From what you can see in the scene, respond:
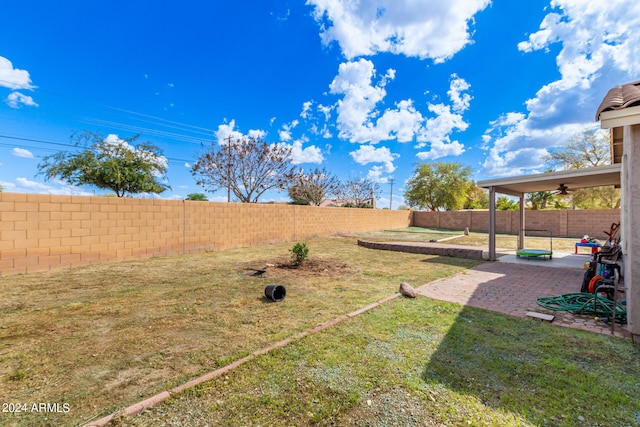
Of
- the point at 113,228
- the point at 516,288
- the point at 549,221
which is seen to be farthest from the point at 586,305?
the point at 549,221

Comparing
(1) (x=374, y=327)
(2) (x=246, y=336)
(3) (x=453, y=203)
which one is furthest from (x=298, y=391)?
(3) (x=453, y=203)

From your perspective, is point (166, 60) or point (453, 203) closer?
point (166, 60)

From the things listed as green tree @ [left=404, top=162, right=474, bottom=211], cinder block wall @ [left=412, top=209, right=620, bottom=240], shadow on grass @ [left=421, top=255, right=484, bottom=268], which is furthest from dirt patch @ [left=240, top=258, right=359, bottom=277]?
green tree @ [left=404, top=162, right=474, bottom=211]

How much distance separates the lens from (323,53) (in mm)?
13172

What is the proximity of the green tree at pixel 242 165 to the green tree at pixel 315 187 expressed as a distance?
18.2 ft

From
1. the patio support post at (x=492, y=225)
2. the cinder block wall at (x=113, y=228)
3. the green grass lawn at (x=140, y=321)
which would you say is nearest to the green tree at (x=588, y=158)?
the patio support post at (x=492, y=225)

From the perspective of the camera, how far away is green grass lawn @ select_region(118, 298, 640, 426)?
169 cm

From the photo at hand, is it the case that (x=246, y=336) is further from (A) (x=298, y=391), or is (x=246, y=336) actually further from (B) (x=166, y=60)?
(B) (x=166, y=60)

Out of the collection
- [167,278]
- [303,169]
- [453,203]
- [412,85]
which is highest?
[412,85]

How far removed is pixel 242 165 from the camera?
845 inches

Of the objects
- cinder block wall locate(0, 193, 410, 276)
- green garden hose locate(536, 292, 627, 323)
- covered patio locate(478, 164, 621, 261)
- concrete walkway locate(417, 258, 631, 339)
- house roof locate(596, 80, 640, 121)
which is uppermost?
house roof locate(596, 80, 640, 121)

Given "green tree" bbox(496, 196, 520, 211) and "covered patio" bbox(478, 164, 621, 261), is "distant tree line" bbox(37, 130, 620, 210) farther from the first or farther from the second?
"covered patio" bbox(478, 164, 621, 261)

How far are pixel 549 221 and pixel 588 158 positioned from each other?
32.9ft

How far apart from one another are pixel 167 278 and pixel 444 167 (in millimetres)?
29311
